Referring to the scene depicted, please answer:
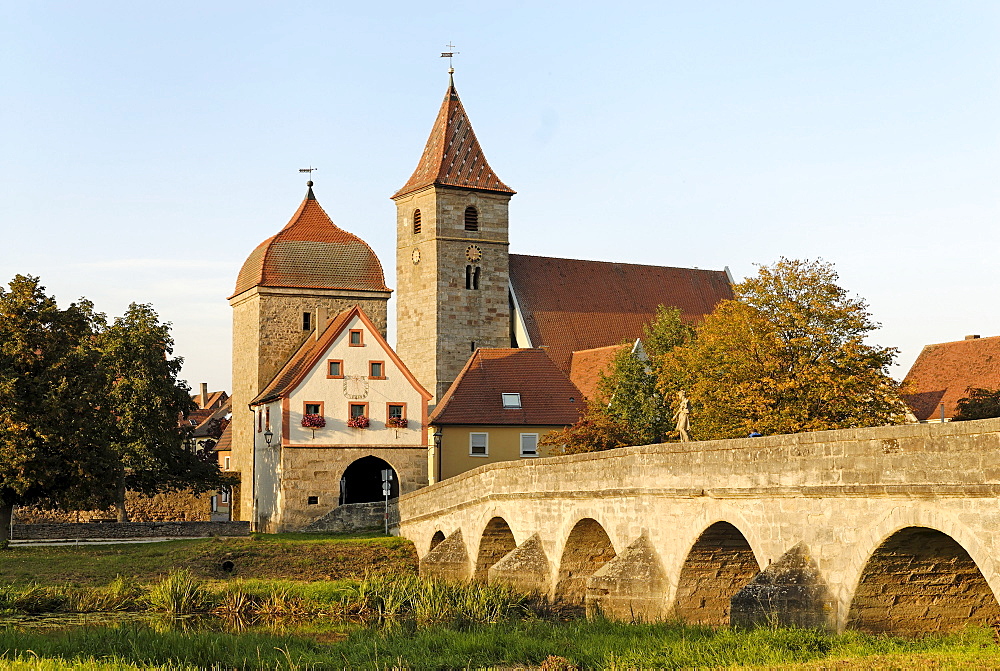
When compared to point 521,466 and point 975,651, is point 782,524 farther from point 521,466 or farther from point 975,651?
point 521,466

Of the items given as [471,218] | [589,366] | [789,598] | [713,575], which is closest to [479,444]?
[589,366]

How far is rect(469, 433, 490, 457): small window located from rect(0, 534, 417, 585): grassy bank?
10532mm

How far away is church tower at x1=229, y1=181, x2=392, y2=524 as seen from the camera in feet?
182

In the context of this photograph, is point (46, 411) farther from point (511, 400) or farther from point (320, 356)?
point (511, 400)

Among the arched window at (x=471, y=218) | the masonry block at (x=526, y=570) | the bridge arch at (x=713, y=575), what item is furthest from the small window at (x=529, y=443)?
the bridge arch at (x=713, y=575)

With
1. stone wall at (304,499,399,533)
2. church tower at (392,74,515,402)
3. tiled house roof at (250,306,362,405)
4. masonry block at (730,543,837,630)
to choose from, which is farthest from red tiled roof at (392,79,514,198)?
masonry block at (730,543,837,630)

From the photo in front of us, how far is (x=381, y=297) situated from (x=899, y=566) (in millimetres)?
40025

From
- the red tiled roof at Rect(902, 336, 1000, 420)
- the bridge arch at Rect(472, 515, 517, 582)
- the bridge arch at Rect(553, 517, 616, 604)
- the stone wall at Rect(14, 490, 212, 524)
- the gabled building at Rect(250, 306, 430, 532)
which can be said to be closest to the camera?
the bridge arch at Rect(553, 517, 616, 604)

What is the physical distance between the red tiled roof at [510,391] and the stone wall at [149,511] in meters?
14.0

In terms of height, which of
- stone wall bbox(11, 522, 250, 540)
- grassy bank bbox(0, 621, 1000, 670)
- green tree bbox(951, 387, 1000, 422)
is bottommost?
grassy bank bbox(0, 621, 1000, 670)

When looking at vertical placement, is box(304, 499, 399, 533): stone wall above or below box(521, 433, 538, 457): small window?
below

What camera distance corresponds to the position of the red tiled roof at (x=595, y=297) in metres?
68.9

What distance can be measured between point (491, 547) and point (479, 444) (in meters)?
17.6

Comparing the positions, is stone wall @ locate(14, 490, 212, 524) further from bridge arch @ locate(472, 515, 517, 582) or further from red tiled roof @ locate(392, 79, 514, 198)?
bridge arch @ locate(472, 515, 517, 582)
